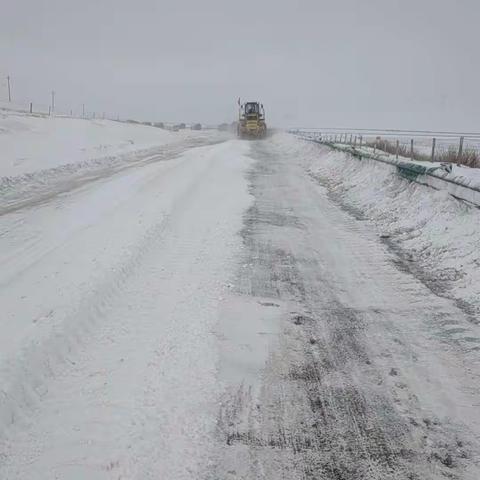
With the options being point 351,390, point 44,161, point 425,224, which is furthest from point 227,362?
point 44,161

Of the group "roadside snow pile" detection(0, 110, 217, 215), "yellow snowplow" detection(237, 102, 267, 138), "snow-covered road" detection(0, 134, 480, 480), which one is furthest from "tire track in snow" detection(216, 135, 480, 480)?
"yellow snowplow" detection(237, 102, 267, 138)

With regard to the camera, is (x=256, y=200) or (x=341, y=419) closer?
(x=341, y=419)

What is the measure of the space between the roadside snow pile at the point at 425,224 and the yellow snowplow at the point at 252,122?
31.8m

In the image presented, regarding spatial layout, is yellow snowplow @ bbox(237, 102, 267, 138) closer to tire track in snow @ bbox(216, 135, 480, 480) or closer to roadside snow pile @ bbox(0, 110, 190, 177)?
roadside snow pile @ bbox(0, 110, 190, 177)

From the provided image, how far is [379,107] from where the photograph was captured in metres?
115

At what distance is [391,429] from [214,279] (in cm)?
324

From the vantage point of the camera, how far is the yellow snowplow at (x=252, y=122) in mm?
45094

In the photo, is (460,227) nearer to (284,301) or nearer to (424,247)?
(424,247)

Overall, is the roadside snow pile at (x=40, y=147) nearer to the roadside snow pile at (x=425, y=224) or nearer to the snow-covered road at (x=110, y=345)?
the snow-covered road at (x=110, y=345)

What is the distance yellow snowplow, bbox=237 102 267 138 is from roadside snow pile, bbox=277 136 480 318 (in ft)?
104

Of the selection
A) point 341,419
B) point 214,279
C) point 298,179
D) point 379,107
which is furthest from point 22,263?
point 379,107

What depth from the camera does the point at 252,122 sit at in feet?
148

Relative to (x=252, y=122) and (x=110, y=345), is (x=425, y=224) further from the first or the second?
(x=252, y=122)

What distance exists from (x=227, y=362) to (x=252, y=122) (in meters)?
43.0
